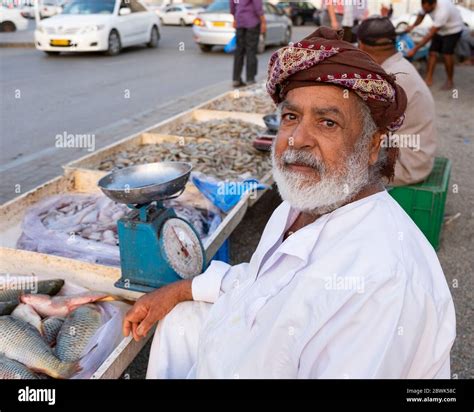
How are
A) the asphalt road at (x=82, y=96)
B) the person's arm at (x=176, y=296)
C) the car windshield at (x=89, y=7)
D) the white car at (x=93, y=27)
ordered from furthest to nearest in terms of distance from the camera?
1. the car windshield at (x=89, y=7)
2. the white car at (x=93, y=27)
3. the asphalt road at (x=82, y=96)
4. the person's arm at (x=176, y=296)

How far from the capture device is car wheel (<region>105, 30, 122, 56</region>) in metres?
14.2

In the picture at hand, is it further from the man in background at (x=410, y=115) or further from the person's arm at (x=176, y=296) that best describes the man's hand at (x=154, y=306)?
the man in background at (x=410, y=115)

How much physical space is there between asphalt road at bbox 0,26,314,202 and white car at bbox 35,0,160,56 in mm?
344

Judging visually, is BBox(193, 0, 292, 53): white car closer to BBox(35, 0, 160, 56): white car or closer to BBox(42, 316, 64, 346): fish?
BBox(35, 0, 160, 56): white car

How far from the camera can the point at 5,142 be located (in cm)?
692

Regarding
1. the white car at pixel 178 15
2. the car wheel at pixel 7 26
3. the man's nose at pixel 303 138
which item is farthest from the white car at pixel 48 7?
the man's nose at pixel 303 138

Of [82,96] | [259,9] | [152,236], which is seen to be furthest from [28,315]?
[259,9]

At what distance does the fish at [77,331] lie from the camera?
2.52 metres

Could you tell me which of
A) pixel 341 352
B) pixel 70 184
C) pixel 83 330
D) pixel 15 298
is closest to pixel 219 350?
pixel 341 352

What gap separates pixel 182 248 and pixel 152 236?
23cm

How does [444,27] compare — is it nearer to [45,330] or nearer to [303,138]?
[303,138]

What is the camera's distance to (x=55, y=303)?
285 centimetres

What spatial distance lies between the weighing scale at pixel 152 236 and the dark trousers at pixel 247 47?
7.98 m
